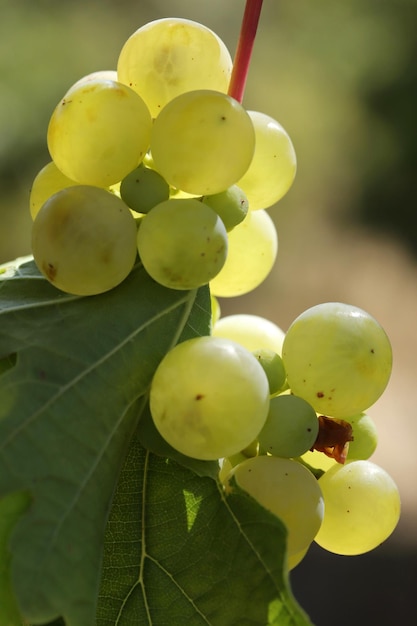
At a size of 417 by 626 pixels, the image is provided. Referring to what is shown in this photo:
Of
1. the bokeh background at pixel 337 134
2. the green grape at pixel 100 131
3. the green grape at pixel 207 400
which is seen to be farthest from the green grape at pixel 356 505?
the bokeh background at pixel 337 134

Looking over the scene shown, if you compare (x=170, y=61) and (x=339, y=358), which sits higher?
(x=170, y=61)

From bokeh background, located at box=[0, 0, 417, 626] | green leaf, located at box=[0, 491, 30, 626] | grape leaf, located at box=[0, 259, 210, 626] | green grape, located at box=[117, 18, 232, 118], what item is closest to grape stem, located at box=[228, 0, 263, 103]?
green grape, located at box=[117, 18, 232, 118]

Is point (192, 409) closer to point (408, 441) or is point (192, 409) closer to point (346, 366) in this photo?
point (346, 366)

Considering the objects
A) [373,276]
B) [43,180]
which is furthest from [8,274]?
[373,276]

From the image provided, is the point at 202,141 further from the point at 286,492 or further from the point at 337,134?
the point at 337,134

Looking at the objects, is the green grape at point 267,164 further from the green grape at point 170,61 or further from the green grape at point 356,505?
the green grape at point 356,505

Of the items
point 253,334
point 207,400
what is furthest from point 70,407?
point 253,334

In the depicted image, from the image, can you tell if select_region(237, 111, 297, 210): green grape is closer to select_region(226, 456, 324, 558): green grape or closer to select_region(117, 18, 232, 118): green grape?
select_region(117, 18, 232, 118): green grape
